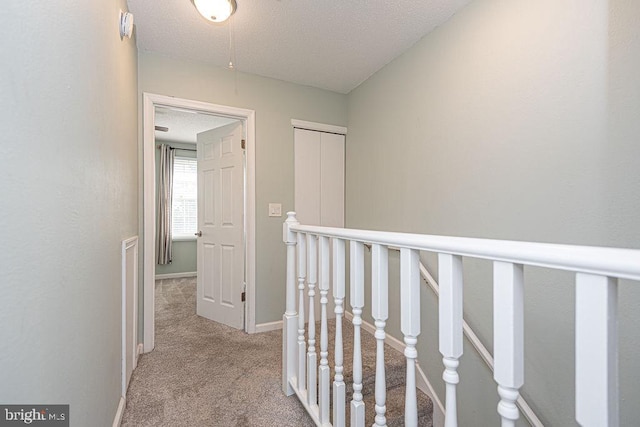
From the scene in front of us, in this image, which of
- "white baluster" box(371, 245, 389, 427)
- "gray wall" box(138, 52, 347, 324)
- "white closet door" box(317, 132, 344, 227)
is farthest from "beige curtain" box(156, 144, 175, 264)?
"white baluster" box(371, 245, 389, 427)

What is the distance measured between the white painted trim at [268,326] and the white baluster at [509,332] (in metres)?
2.42

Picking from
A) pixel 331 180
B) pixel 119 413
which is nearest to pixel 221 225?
pixel 331 180

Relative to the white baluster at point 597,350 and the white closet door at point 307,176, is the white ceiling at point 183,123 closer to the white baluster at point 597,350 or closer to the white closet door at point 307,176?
the white closet door at point 307,176

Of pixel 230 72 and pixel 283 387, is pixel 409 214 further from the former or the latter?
pixel 230 72

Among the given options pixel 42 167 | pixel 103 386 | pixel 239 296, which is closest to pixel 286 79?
pixel 239 296

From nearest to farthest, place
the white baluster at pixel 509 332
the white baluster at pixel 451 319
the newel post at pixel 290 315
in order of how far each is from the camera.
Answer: the white baluster at pixel 509 332 < the white baluster at pixel 451 319 < the newel post at pixel 290 315

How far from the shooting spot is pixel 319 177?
3020 mm

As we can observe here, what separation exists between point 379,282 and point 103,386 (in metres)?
1.24

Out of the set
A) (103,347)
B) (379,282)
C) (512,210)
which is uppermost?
(512,210)

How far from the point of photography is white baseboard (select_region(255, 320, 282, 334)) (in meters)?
2.68

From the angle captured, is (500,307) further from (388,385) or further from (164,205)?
(164,205)

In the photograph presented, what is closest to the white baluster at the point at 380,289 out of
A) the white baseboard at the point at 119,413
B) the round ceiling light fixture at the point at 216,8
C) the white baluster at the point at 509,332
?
the white baluster at the point at 509,332

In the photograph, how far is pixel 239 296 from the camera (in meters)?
2.73

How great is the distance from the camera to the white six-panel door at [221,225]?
2762mm
